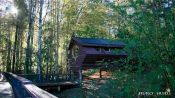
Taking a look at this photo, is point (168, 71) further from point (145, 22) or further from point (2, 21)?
point (2, 21)

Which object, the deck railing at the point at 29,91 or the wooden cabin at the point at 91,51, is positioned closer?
the deck railing at the point at 29,91

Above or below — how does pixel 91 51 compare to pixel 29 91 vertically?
above

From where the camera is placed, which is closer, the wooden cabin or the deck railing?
the deck railing

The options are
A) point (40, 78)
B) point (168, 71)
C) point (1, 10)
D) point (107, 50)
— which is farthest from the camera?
point (1, 10)

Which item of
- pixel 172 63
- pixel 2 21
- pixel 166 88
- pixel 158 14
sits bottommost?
A: pixel 166 88

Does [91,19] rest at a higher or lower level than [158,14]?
higher

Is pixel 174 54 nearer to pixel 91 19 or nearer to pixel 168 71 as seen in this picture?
pixel 168 71

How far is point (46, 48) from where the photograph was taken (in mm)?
43062

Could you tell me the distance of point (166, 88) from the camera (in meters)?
6.82

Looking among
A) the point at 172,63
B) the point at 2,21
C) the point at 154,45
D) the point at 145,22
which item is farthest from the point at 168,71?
the point at 2,21

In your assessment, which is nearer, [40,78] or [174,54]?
[174,54]

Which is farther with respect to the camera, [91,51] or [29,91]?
[91,51]

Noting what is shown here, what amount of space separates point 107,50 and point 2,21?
1798 cm

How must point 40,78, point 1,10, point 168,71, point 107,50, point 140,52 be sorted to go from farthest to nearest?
1. point 1,10
2. point 107,50
3. point 40,78
4. point 140,52
5. point 168,71
